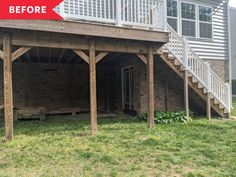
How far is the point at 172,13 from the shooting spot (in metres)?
10.6

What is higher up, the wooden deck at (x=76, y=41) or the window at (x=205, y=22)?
the window at (x=205, y=22)

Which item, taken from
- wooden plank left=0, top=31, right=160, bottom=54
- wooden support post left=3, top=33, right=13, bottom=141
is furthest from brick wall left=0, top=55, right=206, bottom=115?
wooden support post left=3, top=33, right=13, bottom=141

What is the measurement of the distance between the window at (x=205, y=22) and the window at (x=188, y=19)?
15.9 inches

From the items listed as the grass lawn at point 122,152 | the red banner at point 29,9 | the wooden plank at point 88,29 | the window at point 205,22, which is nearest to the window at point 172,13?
the window at point 205,22

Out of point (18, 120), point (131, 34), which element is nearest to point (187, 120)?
point (131, 34)

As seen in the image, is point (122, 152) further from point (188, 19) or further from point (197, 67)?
point (188, 19)

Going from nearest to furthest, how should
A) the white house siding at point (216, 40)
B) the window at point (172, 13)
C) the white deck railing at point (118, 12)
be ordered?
the white deck railing at point (118, 12) < the window at point (172, 13) < the white house siding at point (216, 40)

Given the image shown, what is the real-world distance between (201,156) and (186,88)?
3.95m

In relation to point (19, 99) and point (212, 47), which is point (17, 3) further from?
point (212, 47)

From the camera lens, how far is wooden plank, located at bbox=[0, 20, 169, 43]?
5676 millimetres

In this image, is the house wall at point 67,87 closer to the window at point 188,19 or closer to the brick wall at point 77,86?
the brick wall at point 77,86

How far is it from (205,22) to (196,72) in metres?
3.92

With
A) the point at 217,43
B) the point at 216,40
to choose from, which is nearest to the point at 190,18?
the point at 216,40

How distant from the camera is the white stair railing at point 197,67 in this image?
27.3ft
